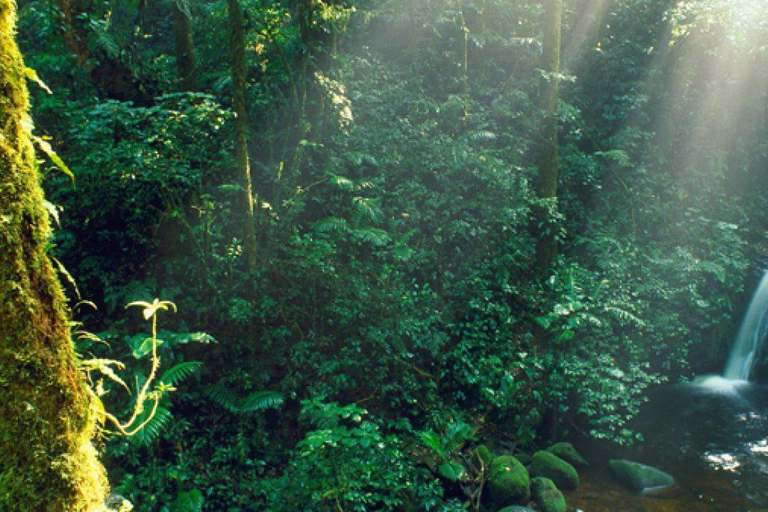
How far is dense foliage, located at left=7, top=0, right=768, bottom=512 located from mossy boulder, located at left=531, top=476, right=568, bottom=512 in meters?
1.04

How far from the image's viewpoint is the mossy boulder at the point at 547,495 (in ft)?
22.0

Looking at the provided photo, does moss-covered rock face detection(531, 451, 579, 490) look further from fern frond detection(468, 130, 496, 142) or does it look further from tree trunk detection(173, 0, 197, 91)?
tree trunk detection(173, 0, 197, 91)

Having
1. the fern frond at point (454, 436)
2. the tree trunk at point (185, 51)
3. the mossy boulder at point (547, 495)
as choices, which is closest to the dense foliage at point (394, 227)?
the fern frond at point (454, 436)

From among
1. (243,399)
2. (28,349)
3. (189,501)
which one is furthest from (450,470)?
(28,349)

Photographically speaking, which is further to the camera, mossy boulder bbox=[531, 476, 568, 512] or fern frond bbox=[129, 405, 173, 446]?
mossy boulder bbox=[531, 476, 568, 512]

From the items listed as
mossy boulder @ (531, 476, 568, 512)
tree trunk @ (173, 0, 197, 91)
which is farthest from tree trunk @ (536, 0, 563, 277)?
tree trunk @ (173, 0, 197, 91)

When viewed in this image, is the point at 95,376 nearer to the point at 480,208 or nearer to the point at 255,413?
the point at 255,413

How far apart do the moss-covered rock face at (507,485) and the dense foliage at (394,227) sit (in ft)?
1.50

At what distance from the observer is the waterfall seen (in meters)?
10.2

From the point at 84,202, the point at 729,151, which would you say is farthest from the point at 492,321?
the point at 729,151

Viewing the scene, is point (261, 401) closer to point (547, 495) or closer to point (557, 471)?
point (547, 495)

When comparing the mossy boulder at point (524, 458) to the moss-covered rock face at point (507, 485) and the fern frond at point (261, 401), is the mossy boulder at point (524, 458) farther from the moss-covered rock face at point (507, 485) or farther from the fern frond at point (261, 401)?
the fern frond at point (261, 401)

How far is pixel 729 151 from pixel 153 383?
1321 cm

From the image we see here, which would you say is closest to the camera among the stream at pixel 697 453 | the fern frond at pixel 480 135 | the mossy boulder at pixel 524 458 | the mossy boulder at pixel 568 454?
the stream at pixel 697 453
